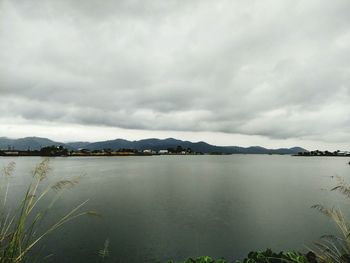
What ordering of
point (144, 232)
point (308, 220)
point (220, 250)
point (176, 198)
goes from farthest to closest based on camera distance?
point (176, 198), point (308, 220), point (144, 232), point (220, 250)

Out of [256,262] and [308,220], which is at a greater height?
[256,262]

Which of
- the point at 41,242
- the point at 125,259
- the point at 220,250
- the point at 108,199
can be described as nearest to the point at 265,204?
the point at 220,250

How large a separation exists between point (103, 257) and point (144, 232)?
6642 mm

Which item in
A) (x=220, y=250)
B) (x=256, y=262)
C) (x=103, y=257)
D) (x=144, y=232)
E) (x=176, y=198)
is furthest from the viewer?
(x=176, y=198)

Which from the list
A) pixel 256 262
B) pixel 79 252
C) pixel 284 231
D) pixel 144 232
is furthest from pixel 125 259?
pixel 284 231

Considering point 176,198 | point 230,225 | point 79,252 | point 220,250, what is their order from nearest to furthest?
1. point 79,252
2. point 220,250
3. point 230,225
4. point 176,198

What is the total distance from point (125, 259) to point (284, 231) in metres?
16.0

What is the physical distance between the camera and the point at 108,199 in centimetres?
4128

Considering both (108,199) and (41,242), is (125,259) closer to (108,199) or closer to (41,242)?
(41,242)

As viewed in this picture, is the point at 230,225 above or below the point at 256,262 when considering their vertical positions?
below

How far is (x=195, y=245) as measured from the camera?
2183 cm

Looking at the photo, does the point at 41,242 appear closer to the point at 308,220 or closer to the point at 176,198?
the point at 176,198

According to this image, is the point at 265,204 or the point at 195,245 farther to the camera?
the point at 265,204

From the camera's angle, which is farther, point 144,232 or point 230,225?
point 230,225
